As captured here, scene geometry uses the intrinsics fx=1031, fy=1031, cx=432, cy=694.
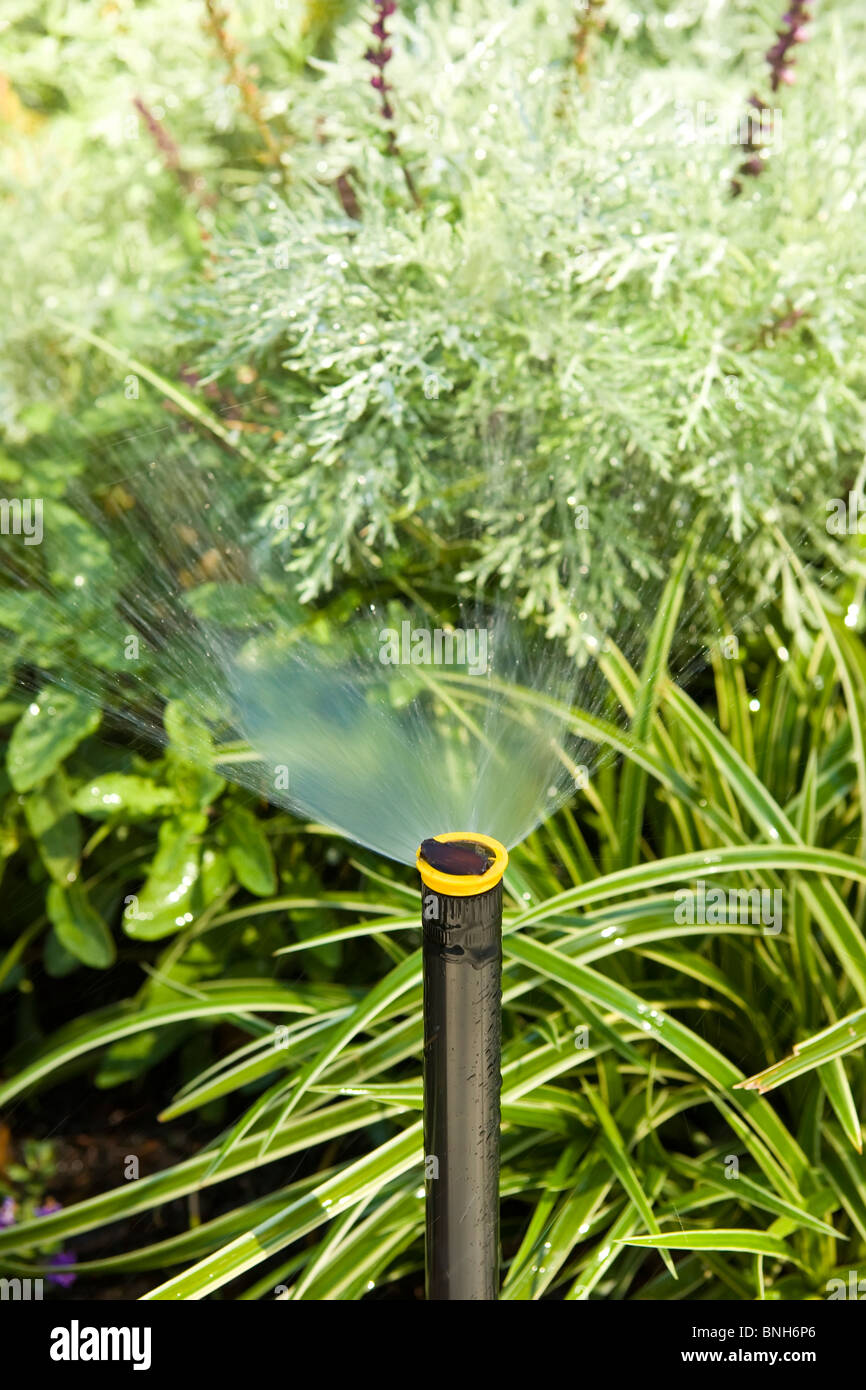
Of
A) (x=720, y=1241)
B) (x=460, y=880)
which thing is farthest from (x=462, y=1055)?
(x=720, y=1241)

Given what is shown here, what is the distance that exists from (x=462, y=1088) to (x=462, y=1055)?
42 millimetres

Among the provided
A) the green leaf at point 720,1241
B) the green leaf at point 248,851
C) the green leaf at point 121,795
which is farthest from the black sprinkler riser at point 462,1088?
the green leaf at point 121,795

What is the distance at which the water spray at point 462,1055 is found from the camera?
34.9 inches

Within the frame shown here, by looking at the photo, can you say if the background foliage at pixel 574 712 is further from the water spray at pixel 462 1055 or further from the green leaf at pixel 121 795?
the water spray at pixel 462 1055

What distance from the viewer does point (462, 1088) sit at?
96 cm

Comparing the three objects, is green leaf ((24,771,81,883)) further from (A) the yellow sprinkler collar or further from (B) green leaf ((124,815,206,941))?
(A) the yellow sprinkler collar

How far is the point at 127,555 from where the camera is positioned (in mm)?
1636

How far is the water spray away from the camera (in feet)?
2.91

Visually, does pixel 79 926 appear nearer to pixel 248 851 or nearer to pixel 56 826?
pixel 56 826

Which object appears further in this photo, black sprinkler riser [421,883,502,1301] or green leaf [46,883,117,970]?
green leaf [46,883,117,970]

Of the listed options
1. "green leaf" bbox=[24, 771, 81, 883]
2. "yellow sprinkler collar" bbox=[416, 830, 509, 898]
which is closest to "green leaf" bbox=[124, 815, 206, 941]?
"green leaf" bbox=[24, 771, 81, 883]

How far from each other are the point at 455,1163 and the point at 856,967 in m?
0.67

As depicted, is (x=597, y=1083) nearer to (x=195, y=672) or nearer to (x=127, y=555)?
(x=195, y=672)
